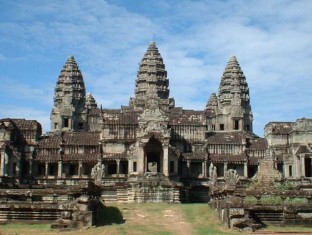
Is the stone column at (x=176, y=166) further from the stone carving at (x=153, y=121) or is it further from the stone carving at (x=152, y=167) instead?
the stone carving at (x=153, y=121)

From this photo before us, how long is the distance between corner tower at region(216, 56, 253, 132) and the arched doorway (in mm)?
26756

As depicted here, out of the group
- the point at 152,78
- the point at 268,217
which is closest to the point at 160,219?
the point at 268,217

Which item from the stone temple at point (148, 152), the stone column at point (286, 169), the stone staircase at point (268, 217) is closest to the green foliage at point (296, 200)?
the stone staircase at point (268, 217)

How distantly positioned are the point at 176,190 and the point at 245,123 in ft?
131

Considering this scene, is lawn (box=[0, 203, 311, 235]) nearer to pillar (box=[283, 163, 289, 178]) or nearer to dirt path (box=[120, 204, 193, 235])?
dirt path (box=[120, 204, 193, 235])

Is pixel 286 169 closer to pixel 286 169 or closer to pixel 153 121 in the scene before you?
pixel 286 169

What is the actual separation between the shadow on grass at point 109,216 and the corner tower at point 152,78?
48.2 metres

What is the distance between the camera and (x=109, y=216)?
105ft

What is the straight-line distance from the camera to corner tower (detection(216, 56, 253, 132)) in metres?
84.7

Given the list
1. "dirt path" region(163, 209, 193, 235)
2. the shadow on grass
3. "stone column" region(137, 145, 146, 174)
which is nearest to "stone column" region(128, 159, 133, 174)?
"stone column" region(137, 145, 146, 174)

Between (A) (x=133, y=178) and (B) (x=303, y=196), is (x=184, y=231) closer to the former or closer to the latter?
(B) (x=303, y=196)

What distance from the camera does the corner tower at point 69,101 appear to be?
86562 millimetres

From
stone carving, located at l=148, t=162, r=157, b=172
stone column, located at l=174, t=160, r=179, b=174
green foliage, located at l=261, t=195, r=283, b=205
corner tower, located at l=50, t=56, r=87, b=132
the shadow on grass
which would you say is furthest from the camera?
corner tower, located at l=50, t=56, r=87, b=132

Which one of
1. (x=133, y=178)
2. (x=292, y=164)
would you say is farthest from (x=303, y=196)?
(x=292, y=164)
